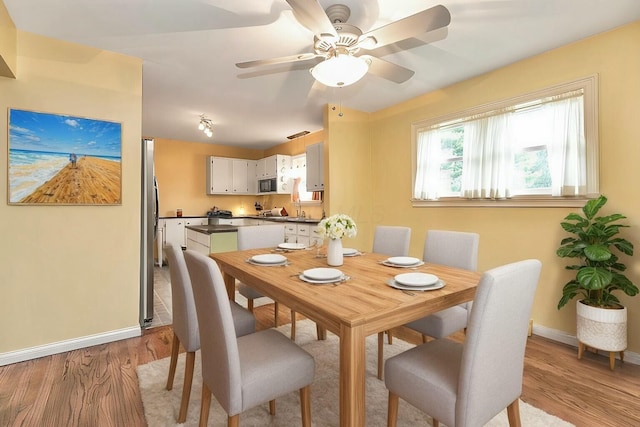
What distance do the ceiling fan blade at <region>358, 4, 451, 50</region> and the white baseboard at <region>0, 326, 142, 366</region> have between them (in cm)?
299

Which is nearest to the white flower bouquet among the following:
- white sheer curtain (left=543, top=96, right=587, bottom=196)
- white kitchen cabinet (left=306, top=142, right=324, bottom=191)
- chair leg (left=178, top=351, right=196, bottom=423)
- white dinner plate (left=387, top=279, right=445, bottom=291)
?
white dinner plate (left=387, top=279, right=445, bottom=291)

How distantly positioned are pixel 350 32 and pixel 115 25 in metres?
1.73

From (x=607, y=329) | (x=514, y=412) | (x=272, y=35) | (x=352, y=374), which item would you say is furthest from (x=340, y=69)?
(x=607, y=329)

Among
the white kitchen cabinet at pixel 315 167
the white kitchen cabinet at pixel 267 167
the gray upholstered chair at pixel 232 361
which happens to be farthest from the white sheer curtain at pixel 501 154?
the white kitchen cabinet at pixel 267 167

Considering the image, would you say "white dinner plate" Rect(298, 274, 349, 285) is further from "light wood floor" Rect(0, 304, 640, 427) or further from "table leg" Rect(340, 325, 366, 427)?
"light wood floor" Rect(0, 304, 640, 427)

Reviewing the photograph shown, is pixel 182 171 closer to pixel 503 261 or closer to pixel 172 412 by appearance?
pixel 172 412

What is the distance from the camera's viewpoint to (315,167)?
15.6 feet

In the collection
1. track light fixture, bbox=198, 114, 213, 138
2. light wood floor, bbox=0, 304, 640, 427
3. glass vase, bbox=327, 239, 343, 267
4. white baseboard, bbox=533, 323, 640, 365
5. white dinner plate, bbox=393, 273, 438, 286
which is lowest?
light wood floor, bbox=0, 304, 640, 427

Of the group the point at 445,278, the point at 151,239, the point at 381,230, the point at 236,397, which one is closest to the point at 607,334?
the point at 445,278

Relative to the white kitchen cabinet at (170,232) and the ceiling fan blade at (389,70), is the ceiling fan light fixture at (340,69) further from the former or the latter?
the white kitchen cabinet at (170,232)

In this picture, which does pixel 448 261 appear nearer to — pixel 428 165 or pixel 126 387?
pixel 428 165

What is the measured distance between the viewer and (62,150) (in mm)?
2416

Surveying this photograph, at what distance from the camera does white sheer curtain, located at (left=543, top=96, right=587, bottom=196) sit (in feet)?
8.13

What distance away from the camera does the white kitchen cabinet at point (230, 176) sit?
634 centimetres
